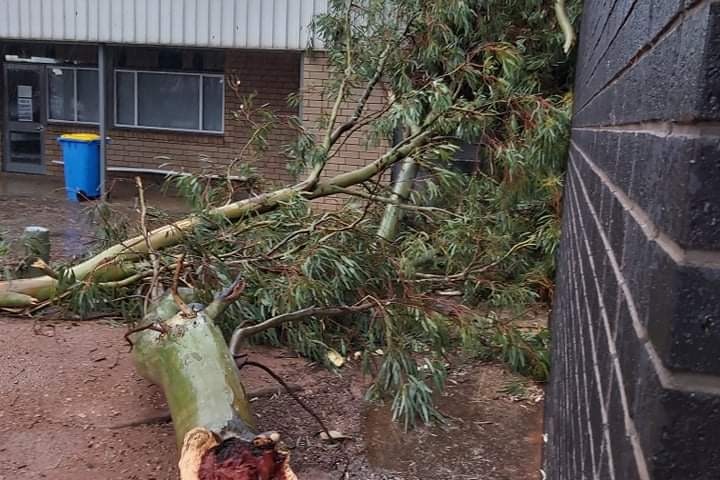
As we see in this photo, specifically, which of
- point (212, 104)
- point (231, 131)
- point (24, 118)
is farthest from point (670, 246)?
point (24, 118)

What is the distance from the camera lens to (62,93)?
15008 millimetres

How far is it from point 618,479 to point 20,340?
18.3 feet

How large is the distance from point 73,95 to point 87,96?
0.28m

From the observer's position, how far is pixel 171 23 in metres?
10.9

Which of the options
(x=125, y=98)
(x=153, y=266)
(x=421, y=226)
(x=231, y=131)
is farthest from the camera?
(x=125, y=98)

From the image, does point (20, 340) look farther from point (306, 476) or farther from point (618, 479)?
point (618, 479)

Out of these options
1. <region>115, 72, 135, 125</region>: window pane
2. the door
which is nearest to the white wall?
<region>115, 72, 135, 125</region>: window pane

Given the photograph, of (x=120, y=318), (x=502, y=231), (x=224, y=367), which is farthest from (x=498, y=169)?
(x=224, y=367)

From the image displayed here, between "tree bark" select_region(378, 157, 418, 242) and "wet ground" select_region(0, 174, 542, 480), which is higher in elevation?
"tree bark" select_region(378, 157, 418, 242)

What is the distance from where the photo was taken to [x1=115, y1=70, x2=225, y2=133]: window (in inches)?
554

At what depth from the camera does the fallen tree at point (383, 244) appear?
4531 millimetres

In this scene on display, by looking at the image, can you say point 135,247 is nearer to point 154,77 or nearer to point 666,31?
point 666,31

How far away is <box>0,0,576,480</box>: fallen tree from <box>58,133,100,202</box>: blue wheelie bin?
5.94 m

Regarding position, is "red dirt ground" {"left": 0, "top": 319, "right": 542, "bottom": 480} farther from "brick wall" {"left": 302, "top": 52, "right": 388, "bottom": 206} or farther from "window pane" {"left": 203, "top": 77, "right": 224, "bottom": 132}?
"window pane" {"left": 203, "top": 77, "right": 224, "bottom": 132}
